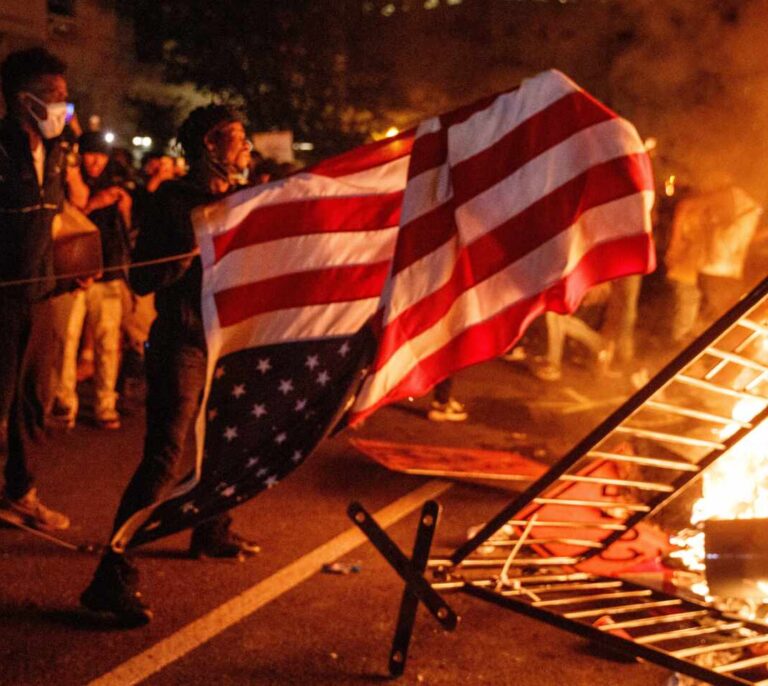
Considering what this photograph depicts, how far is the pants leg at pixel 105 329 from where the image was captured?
25.2ft

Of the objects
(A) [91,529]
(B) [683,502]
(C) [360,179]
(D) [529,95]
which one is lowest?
(A) [91,529]

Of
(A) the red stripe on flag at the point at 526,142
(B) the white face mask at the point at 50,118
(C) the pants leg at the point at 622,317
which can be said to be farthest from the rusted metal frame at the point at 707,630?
(C) the pants leg at the point at 622,317

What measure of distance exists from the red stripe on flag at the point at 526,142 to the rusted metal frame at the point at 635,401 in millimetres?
677

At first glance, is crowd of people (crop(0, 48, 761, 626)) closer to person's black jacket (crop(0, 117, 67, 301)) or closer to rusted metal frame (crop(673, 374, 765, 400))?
person's black jacket (crop(0, 117, 67, 301))

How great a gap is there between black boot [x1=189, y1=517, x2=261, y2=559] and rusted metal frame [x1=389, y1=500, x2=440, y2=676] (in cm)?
131

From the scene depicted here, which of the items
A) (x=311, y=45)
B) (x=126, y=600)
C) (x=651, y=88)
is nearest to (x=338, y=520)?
(x=126, y=600)

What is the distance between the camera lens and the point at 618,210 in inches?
125

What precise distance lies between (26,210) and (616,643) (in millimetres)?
3373

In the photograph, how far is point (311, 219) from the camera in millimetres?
3533

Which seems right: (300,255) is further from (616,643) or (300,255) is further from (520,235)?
(616,643)

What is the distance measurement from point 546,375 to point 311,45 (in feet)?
31.2

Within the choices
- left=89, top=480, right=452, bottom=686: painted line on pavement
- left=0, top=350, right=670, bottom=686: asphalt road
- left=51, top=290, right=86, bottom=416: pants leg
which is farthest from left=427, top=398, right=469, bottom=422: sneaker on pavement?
left=51, top=290, right=86, bottom=416: pants leg

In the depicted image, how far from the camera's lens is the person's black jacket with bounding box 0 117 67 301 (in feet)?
16.7

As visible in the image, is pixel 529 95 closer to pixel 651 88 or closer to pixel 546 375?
pixel 651 88
